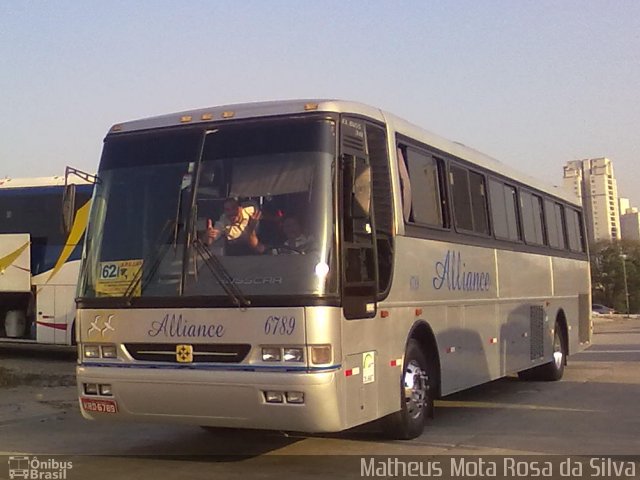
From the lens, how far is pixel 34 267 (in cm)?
1836

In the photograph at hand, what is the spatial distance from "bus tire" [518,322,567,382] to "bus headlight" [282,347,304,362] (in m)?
8.65

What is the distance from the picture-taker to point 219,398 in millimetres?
7047

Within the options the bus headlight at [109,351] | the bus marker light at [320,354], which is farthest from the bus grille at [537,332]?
the bus headlight at [109,351]

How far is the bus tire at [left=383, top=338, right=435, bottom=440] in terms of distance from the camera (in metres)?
8.47

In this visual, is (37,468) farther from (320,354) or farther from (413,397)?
(413,397)

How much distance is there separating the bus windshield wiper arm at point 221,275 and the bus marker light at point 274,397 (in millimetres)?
775

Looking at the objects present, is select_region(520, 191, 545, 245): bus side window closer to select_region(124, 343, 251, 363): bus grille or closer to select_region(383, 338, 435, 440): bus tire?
select_region(383, 338, 435, 440): bus tire

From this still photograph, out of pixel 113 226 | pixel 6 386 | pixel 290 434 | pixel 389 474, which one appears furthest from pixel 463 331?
pixel 6 386

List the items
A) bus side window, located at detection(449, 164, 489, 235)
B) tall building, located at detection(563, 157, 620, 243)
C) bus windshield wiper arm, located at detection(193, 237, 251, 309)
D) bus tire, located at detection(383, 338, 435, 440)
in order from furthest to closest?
tall building, located at detection(563, 157, 620, 243) < bus side window, located at detection(449, 164, 489, 235) < bus tire, located at detection(383, 338, 435, 440) < bus windshield wiper arm, located at detection(193, 237, 251, 309)

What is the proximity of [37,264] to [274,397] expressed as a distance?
13.0 m

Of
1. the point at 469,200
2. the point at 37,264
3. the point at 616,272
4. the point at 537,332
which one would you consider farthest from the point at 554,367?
the point at 616,272

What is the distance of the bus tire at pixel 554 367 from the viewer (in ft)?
47.8

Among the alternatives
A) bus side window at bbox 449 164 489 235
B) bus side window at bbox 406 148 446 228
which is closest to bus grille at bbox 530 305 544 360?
bus side window at bbox 449 164 489 235

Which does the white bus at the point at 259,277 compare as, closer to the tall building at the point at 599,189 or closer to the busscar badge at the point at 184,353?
the busscar badge at the point at 184,353
